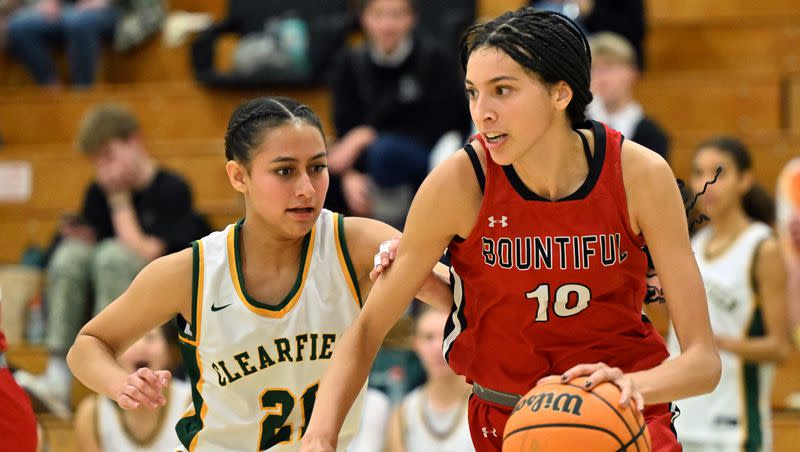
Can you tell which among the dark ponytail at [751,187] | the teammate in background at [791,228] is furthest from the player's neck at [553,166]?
the teammate in background at [791,228]

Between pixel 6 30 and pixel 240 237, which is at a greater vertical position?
pixel 6 30

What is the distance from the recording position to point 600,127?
3.30m

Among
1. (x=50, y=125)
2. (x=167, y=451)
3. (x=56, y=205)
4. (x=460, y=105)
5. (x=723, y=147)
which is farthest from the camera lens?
(x=50, y=125)

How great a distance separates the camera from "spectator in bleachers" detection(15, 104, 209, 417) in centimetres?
698

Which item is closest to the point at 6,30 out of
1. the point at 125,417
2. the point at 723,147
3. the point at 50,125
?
the point at 50,125

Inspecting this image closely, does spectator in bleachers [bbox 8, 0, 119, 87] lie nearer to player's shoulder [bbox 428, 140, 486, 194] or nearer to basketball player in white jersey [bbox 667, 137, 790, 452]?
basketball player in white jersey [bbox 667, 137, 790, 452]

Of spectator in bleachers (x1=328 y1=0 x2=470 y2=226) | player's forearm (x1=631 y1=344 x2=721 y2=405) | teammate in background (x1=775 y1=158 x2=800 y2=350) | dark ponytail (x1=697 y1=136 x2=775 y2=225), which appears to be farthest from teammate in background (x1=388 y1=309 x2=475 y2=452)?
player's forearm (x1=631 y1=344 x2=721 y2=405)

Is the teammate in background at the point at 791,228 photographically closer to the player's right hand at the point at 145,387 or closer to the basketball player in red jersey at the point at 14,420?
the player's right hand at the point at 145,387

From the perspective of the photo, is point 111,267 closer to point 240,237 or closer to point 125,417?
point 125,417

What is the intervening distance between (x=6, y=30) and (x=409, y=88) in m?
4.04

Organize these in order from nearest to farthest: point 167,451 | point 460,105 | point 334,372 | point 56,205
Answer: point 334,372
point 167,451
point 460,105
point 56,205

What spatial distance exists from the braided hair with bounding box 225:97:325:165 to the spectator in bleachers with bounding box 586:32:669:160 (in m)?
3.62

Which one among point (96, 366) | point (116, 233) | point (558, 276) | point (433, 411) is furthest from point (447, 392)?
point (558, 276)

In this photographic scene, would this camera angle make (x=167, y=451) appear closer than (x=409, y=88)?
Yes
